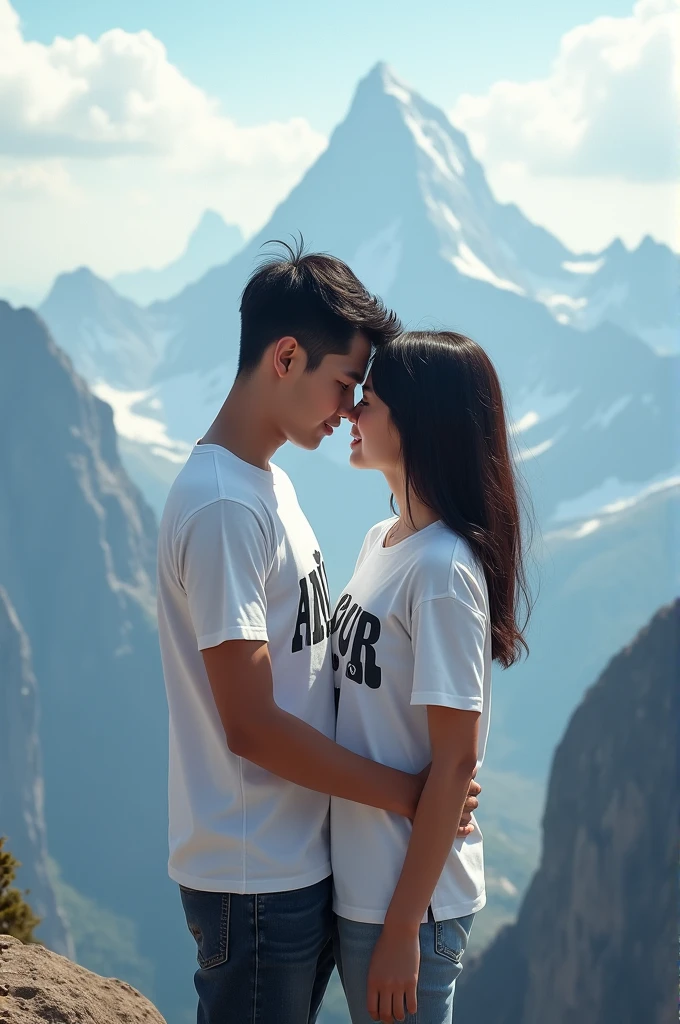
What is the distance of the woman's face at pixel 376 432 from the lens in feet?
9.98

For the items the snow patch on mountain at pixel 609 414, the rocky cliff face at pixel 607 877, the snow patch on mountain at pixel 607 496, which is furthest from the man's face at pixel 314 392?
the snow patch on mountain at pixel 609 414

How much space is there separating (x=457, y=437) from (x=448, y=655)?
67 cm

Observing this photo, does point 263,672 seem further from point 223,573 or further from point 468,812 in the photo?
point 468,812

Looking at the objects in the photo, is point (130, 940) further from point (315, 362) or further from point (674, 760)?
point (315, 362)

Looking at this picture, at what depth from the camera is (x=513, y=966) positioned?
52.9 meters

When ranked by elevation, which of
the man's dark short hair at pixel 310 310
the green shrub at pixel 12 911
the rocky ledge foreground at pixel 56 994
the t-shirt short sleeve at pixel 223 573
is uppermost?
the man's dark short hair at pixel 310 310

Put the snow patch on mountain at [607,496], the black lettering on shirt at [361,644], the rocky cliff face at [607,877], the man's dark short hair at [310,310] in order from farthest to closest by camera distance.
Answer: the snow patch on mountain at [607,496] → the rocky cliff face at [607,877] → the man's dark short hair at [310,310] → the black lettering on shirt at [361,644]

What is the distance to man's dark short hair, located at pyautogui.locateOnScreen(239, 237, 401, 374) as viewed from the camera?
3.01m

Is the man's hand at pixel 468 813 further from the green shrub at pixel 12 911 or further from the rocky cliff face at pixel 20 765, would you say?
the rocky cliff face at pixel 20 765

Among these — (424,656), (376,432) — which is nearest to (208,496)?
(376,432)

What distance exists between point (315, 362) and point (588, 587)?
5847 inches

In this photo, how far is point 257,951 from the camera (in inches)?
110

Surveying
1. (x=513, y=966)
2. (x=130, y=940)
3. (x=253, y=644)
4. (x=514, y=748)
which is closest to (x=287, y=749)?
(x=253, y=644)

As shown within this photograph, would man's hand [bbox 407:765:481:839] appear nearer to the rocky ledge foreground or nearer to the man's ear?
the man's ear
